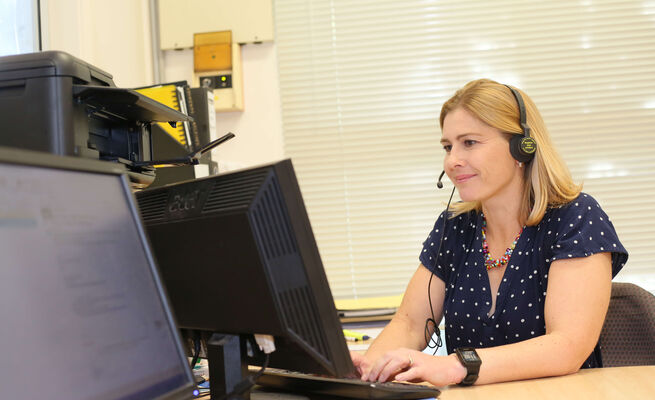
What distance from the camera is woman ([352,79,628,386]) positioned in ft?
4.37

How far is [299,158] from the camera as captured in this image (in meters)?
3.26

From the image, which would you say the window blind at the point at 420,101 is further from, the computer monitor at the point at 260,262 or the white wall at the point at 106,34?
the computer monitor at the point at 260,262

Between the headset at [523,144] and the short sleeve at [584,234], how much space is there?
0.51ft

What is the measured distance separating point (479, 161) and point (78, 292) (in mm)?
1142

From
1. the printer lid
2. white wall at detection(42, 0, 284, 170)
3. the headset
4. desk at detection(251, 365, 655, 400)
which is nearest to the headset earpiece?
the headset

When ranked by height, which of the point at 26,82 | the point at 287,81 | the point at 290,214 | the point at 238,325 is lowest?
the point at 238,325

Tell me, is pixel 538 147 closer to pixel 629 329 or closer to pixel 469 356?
pixel 629 329

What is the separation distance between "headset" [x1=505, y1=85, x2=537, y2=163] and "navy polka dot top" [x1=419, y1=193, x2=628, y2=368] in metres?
0.15

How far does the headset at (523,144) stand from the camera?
1501 millimetres

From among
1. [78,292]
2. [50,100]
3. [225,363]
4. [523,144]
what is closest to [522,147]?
[523,144]

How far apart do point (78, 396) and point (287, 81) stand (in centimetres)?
282

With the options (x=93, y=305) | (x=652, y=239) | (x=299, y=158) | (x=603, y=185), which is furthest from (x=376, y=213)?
(x=93, y=305)

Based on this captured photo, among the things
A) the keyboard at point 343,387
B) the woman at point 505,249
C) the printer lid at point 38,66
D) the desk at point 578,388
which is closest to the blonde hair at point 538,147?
the woman at point 505,249

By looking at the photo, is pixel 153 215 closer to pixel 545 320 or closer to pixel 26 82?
pixel 26 82
